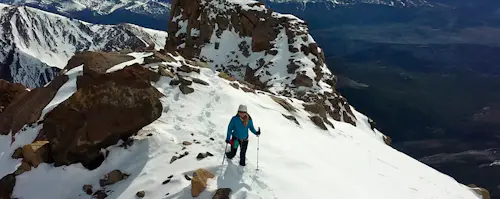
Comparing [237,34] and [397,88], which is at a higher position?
[237,34]

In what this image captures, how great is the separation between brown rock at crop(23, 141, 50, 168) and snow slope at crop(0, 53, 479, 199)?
31 cm

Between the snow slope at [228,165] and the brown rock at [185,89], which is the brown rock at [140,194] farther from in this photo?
the brown rock at [185,89]

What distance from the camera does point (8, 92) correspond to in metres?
29.8

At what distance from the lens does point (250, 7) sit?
6188 centimetres

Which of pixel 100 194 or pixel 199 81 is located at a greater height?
pixel 199 81

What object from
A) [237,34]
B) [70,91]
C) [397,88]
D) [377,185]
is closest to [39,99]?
[70,91]

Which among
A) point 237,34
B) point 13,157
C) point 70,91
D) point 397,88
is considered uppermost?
point 70,91

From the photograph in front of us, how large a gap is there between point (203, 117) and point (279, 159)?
A: 170 inches

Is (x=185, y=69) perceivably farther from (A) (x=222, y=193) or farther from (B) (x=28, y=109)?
(A) (x=222, y=193)

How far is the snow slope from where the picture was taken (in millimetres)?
14570

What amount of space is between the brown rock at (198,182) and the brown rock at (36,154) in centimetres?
701

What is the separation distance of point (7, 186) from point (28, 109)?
23.8ft

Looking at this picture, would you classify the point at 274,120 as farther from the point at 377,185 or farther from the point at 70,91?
the point at 70,91

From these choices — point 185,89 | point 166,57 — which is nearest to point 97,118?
point 185,89
